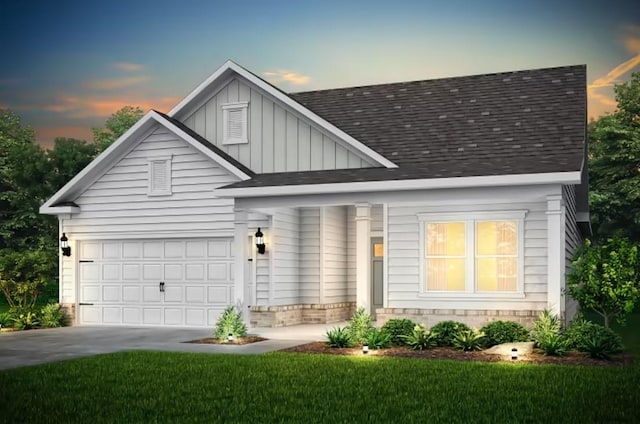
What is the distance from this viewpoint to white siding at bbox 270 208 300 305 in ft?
70.5

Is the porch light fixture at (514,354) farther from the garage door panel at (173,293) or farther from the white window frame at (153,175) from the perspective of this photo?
the white window frame at (153,175)

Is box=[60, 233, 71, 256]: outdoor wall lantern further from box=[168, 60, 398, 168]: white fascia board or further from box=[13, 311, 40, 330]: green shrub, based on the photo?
box=[168, 60, 398, 168]: white fascia board

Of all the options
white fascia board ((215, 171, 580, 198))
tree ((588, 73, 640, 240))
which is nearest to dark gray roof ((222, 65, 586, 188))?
white fascia board ((215, 171, 580, 198))

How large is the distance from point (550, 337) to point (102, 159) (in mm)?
12981

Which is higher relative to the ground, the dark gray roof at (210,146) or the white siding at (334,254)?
the dark gray roof at (210,146)

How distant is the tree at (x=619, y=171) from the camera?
3946 centimetres

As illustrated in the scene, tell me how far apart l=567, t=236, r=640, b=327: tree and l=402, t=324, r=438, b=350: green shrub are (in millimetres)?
3336

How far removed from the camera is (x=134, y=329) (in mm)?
21172

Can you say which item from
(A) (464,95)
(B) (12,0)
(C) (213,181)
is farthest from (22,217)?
(A) (464,95)

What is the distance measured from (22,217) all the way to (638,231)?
105 feet

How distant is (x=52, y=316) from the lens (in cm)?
2273

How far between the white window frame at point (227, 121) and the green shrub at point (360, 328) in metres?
7.51

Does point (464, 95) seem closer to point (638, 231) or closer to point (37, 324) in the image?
point (37, 324)

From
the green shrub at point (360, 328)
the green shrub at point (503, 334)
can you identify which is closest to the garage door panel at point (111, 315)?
the green shrub at point (360, 328)
